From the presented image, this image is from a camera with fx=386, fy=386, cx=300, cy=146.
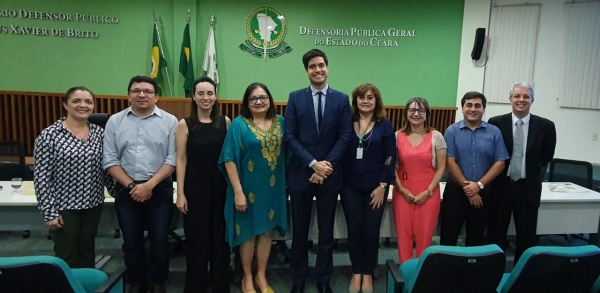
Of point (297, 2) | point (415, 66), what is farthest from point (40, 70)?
point (415, 66)

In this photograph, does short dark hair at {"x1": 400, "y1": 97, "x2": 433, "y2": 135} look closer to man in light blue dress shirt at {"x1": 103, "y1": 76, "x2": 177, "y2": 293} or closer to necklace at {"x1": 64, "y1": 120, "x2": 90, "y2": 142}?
man in light blue dress shirt at {"x1": 103, "y1": 76, "x2": 177, "y2": 293}

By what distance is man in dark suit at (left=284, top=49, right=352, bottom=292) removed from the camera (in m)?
2.49

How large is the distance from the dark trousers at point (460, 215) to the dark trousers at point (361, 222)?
0.50 meters

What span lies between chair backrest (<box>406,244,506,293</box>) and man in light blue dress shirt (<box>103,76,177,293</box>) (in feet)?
5.34

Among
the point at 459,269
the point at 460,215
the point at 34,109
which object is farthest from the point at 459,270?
the point at 34,109

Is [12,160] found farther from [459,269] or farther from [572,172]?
[572,172]

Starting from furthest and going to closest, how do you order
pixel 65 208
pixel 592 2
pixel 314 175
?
pixel 592 2
pixel 314 175
pixel 65 208

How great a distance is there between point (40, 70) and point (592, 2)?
27.5 feet

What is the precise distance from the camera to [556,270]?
5.82ft

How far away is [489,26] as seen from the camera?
20.6 ft

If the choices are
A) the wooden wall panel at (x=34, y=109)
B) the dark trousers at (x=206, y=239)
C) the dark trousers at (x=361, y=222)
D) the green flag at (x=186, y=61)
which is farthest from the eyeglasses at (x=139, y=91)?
the green flag at (x=186, y=61)

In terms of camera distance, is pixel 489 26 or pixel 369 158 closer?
pixel 369 158

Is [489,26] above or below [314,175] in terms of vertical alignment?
above

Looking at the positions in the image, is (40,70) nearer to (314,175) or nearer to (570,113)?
(314,175)
